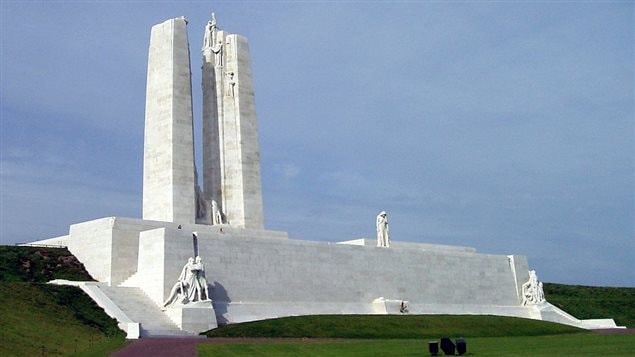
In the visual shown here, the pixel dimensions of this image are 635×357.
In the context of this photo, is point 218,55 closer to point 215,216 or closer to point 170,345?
point 215,216

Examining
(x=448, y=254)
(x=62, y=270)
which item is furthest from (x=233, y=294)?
(x=448, y=254)

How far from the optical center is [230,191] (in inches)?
1797

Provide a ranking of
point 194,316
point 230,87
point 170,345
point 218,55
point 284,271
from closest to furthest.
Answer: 1. point 170,345
2. point 194,316
3. point 284,271
4. point 230,87
5. point 218,55

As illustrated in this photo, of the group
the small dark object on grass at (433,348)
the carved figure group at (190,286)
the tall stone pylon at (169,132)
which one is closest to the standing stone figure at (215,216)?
the tall stone pylon at (169,132)

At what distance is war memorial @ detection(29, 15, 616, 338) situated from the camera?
114 ft

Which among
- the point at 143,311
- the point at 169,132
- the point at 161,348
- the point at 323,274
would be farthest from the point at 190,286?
the point at 169,132

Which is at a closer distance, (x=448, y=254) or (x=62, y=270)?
(x=62, y=270)

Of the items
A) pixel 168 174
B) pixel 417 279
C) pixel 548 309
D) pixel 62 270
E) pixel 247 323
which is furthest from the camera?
pixel 548 309

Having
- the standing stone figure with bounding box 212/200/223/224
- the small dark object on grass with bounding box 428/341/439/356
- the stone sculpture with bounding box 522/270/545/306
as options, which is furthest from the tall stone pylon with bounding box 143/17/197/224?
the small dark object on grass with bounding box 428/341/439/356

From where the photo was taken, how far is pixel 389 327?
34.1 m

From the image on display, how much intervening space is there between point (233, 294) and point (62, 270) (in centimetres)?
880

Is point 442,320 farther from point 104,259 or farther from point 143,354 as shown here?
point 143,354

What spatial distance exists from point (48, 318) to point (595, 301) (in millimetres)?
37046

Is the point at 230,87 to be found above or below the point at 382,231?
above
